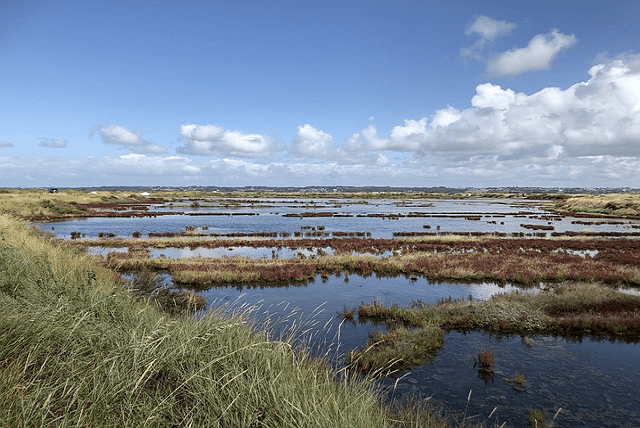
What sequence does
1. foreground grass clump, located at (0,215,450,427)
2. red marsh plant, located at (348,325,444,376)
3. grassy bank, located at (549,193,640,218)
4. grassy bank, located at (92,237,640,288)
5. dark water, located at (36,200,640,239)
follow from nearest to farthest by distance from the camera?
1. foreground grass clump, located at (0,215,450,427)
2. red marsh plant, located at (348,325,444,376)
3. grassy bank, located at (92,237,640,288)
4. dark water, located at (36,200,640,239)
5. grassy bank, located at (549,193,640,218)

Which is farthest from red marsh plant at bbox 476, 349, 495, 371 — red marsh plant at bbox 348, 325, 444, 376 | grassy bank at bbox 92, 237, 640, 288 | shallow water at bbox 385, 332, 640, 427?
grassy bank at bbox 92, 237, 640, 288

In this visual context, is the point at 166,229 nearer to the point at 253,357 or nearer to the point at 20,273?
the point at 20,273

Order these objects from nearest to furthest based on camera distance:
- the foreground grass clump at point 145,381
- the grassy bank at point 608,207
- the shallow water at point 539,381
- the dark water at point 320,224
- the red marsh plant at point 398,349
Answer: the foreground grass clump at point 145,381, the shallow water at point 539,381, the red marsh plant at point 398,349, the dark water at point 320,224, the grassy bank at point 608,207

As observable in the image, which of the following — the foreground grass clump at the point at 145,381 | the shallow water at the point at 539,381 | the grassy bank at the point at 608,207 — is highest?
the foreground grass clump at the point at 145,381

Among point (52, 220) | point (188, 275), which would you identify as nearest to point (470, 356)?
point (188, 275)

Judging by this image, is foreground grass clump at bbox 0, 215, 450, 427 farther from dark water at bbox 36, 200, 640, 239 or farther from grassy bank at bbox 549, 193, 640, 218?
grassy bank at bbox 549, 193, 640, 218

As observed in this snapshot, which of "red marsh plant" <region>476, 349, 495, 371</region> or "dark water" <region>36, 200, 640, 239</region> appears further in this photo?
"dark water" <region>36, 200, 640, 239</region>

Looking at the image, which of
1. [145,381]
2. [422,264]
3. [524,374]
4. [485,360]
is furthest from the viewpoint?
[422,264]

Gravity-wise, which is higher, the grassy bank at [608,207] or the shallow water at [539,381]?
the grassy bank at [608,207]

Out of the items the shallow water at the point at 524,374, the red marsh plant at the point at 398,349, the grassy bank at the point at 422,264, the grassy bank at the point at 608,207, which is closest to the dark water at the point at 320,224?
the grassy bank at the point at 422,264

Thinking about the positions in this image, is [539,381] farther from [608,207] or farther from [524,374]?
[608,207]

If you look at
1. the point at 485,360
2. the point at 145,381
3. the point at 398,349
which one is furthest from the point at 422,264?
the point at 145,381

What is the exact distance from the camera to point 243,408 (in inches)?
200

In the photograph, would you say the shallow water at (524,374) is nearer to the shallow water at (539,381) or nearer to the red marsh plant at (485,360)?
the shallow water at (539,381)
